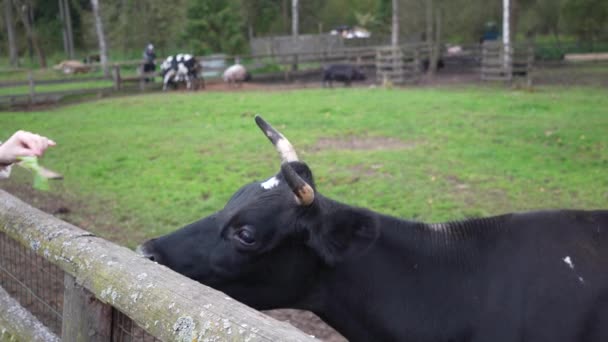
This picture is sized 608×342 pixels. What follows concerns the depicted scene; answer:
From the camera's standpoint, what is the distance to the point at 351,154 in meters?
10.0

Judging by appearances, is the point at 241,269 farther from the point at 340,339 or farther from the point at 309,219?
the point at 340,339

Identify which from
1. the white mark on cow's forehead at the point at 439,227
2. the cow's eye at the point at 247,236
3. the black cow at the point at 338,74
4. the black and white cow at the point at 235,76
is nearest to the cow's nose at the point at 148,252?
the cow's eye at the point at 247,236

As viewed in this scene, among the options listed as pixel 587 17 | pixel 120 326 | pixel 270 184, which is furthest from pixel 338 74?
pixel 120 326

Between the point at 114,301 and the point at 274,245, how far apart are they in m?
0.82

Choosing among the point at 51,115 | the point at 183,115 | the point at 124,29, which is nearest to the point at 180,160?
the point at 183,115

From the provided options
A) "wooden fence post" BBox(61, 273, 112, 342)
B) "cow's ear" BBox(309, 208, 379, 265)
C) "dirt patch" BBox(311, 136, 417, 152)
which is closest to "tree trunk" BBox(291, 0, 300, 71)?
"dirt patch" BBox(311, 136, 417, 152)

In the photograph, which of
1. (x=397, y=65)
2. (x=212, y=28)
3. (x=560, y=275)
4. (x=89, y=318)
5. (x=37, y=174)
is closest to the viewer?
(x=89, y=318)

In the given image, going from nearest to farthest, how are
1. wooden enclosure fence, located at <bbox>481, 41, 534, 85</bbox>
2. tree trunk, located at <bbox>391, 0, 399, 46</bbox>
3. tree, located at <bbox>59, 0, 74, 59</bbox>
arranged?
1. wooden enclosure fence, located at <bbox>481, 41, 534, 85</bbox>
2. tree trunk, located at <bbox>391, 0, 399, 46</bbox>
3. tree, located at <bbox>59, 0, 74, 59</bbox>

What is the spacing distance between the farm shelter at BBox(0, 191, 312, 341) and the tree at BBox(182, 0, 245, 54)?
3295 centimetres

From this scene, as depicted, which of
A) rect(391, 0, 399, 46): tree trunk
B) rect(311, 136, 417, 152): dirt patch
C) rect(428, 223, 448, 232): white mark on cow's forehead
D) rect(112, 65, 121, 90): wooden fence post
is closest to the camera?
rect(428, 223, 448, 232): white mark on cow's forehead

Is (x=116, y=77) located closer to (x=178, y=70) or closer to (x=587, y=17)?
(x=178, y=70)

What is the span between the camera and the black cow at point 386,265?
2.73 metres

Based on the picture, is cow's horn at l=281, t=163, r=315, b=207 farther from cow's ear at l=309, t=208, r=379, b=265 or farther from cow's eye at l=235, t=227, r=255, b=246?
cow's eye at l=235, t=227, r=255, b=246

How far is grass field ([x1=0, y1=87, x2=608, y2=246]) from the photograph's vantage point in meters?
7.40
